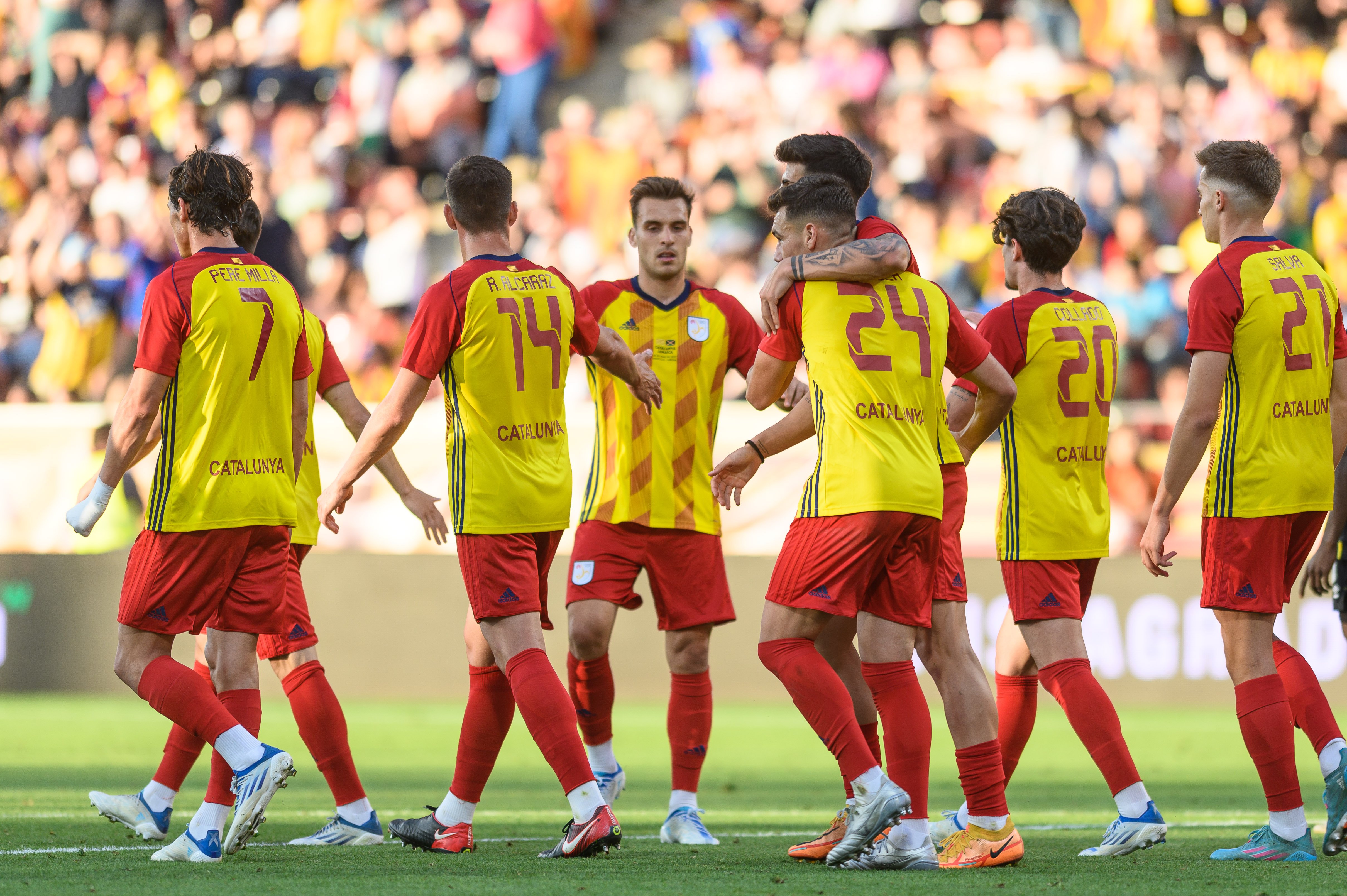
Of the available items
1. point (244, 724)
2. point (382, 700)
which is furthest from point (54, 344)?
point (244, 724)

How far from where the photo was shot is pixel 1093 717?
18.1 ft

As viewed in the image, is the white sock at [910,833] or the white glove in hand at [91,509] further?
the white glove in hand at [91,509]

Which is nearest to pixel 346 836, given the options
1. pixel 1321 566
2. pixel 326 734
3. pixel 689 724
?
pixel 326 734

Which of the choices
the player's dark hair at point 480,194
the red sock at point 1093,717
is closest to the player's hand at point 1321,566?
the red sock at point 1093,717

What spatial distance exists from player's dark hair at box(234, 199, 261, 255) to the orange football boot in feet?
11.0

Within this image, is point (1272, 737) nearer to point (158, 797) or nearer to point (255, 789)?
point (255, 789)

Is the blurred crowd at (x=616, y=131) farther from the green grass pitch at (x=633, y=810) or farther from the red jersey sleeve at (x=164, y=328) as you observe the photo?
the red jersey sleeve at (x=164, y=328)

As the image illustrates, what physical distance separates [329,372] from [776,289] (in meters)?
1.96

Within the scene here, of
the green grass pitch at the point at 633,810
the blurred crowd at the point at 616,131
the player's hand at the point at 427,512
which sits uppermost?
the blurred crowd at the point at 616,131

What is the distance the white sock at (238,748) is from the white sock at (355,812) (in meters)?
0.87

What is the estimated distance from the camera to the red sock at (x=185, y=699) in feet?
17.3

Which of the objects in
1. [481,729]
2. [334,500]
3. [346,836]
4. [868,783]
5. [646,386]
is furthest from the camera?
Answer: [646,386]

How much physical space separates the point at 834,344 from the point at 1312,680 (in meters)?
2.17

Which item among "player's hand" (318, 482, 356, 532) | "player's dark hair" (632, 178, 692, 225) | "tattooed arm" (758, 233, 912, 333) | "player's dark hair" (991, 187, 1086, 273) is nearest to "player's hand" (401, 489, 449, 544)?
"player's hand" (318, 482, 356, 532)
